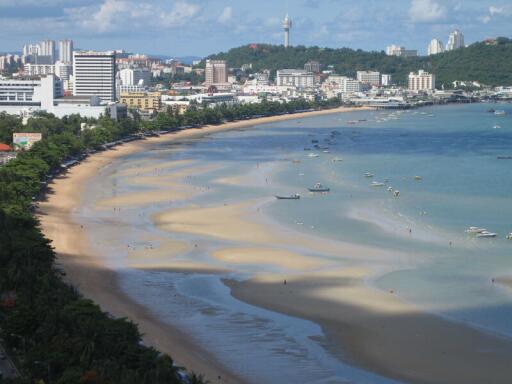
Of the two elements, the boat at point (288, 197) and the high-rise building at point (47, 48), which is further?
the high-rise building at point (47, 48)

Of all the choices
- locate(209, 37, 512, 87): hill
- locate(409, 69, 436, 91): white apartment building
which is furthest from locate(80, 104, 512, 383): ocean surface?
locate(209, 37, 512, 87): hill

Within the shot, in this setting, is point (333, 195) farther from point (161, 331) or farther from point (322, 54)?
point (322, 54)

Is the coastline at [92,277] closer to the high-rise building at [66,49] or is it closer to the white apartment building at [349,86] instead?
the white apartment building at [349,86]

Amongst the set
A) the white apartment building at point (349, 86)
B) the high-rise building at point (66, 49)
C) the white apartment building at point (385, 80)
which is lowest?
the white apartment building at point (349, 86)

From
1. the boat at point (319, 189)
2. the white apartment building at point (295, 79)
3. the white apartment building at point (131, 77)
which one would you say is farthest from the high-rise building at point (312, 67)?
the boat at point (319, 189)

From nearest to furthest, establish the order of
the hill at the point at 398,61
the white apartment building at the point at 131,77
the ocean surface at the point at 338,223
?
the ocean surface at the point at 338,223
the white apartment building at the point at 131,77
the hill at the point at 398,61

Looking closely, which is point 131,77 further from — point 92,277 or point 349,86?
point 92,277

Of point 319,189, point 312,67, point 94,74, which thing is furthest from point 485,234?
point 312,67
